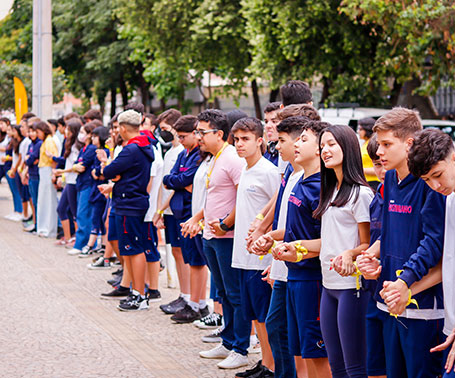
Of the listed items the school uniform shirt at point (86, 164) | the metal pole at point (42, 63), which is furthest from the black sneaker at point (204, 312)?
the metal pole at point (42, 63)

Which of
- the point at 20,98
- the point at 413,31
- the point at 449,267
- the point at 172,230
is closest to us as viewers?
the point at 449,267

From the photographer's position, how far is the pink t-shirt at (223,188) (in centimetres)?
720

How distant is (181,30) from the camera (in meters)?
29.5

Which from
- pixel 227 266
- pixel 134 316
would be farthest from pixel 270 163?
pixel 134 316

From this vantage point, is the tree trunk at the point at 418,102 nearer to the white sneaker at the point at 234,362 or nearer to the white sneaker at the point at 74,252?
the white sneaker at the point at 74,252

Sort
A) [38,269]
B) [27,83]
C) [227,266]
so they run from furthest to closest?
[27,83]
[38,269]
[227,266]

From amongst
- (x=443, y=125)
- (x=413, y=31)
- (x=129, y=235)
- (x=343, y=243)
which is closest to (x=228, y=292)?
(x=343, y=243)

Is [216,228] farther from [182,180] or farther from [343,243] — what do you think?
[343,243]

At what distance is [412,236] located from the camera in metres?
4.30

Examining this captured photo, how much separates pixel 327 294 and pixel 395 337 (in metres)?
0.75

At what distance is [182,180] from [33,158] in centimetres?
779

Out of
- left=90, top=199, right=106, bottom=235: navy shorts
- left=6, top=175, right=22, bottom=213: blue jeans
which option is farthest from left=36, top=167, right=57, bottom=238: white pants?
left=6, top=175, right=22, bottom=213: blue jeans

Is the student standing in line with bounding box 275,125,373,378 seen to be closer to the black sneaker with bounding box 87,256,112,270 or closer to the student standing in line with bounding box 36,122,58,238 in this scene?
the black sneaker with bounding box 87,256,112,270

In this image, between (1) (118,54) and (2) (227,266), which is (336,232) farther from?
(1) (118,54)
